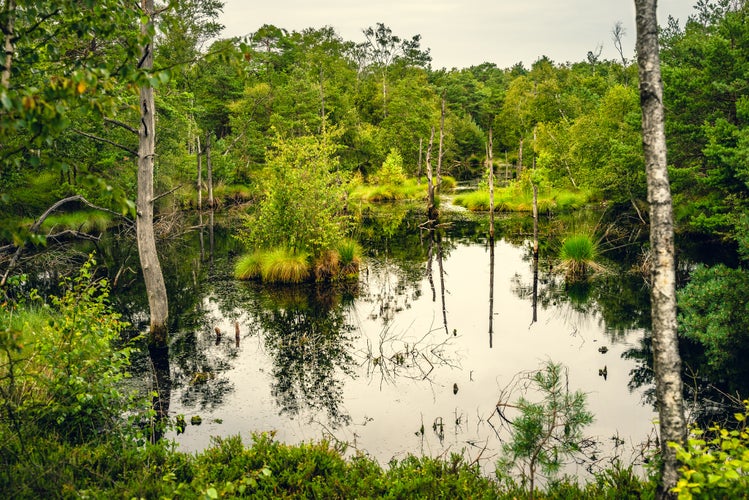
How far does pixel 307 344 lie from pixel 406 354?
8.49 ft

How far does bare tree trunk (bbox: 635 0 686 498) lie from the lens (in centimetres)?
512

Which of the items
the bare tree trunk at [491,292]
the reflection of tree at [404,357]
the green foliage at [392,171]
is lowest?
the reflection of tree at [404,357]

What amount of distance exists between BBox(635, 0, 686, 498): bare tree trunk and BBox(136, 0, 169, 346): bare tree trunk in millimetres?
9582

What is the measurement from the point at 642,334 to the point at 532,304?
146 inches

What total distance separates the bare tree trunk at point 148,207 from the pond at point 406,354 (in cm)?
95

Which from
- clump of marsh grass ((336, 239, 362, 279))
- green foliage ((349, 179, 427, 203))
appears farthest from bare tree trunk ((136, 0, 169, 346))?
green foliage ((349, 179, 427, 203))

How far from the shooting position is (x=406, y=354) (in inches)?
503

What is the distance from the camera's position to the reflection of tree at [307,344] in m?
10.5

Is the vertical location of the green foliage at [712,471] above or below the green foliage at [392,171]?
below

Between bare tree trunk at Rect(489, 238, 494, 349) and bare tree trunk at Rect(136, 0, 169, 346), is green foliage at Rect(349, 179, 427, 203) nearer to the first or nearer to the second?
bare tree trunk at Rect(489, 238, 494, 349)

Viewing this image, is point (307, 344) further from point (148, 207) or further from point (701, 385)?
point (701, 385)

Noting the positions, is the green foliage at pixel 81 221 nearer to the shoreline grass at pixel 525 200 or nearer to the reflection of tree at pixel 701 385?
the shoreline grass at pixel 525 200

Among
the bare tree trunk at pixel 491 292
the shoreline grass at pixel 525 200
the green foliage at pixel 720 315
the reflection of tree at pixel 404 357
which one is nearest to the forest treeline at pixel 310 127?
the green foliage at pixel 720 315

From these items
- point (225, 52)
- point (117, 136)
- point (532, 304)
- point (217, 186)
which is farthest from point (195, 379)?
point (217, 186)
